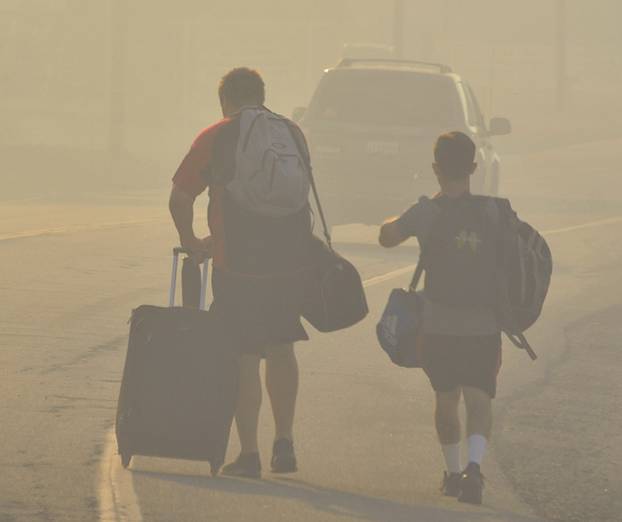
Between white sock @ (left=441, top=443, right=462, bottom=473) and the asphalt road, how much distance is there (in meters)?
0.15

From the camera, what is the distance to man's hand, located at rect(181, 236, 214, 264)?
8.39 metres

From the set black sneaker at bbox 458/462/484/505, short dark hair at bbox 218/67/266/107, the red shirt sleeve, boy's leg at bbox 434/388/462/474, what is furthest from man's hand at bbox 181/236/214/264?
black sneaker at bbox 458/462/484/505

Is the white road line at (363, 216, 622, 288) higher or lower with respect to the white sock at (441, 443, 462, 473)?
lower

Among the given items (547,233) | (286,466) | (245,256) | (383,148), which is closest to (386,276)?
(383,148)

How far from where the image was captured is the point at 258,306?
839 centimetres

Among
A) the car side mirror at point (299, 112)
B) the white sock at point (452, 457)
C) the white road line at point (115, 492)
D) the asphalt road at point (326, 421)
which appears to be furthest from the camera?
the car side mirror at point (299, 112)

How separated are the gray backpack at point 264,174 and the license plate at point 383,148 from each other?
12.2 m

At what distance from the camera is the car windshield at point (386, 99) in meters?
20.9

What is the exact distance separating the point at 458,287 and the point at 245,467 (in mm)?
1171

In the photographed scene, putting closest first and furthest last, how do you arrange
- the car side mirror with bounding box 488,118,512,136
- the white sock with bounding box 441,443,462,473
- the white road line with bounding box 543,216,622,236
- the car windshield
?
1. the white sock with bounding box 441,443,462,473
2. the car windshield
3. the car side mirror with bounding box 488,118,512,136
4. the white road line with bounding box 543,216,622,236

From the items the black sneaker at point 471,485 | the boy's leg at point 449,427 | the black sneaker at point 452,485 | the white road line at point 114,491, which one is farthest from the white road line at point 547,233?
the black sneaker at point 471,485

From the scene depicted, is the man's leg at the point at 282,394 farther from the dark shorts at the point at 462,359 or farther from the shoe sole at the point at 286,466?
the dark shorts at the point at 462,359

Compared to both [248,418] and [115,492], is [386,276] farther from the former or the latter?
[115,492]

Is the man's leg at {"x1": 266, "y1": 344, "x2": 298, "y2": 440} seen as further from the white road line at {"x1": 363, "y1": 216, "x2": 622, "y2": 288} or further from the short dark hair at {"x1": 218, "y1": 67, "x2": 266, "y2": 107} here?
the white road line at {"x1": 363, "y1": 216, "x2": 622, "y2": 288}
